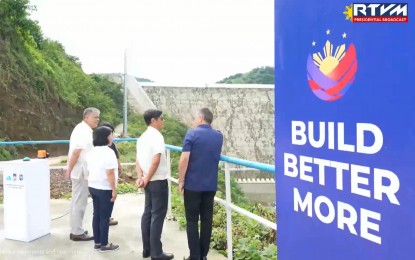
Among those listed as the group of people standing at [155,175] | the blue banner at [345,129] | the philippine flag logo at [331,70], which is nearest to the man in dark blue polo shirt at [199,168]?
the group of people standing at [155,175]

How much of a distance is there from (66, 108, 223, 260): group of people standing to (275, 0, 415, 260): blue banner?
209cm

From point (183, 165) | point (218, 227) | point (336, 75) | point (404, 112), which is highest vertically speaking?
point (336, 75)

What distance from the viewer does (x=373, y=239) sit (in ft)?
3.77

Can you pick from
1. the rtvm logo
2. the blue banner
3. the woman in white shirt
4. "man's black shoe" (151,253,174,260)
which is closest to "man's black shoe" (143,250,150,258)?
"man's black shoe" (151,253,174,260)

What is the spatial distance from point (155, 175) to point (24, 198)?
5.45 feet

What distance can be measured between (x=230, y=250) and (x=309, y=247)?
258 centimetres

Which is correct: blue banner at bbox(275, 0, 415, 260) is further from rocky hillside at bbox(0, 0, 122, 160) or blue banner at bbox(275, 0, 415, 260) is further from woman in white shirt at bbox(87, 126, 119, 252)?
rocky hillside at bbox(0, 0, 122, 160)

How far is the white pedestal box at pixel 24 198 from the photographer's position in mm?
4523

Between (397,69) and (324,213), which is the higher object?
(397,69)

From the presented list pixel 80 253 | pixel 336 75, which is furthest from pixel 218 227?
pixel 336 75

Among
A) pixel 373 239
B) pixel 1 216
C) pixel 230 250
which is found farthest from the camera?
pixel 1 216

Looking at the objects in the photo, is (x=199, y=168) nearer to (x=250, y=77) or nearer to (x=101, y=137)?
(x=101, y=137)

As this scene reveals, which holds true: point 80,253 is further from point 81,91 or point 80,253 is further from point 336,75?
point 81,91

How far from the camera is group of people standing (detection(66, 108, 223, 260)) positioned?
3590 millimetres
